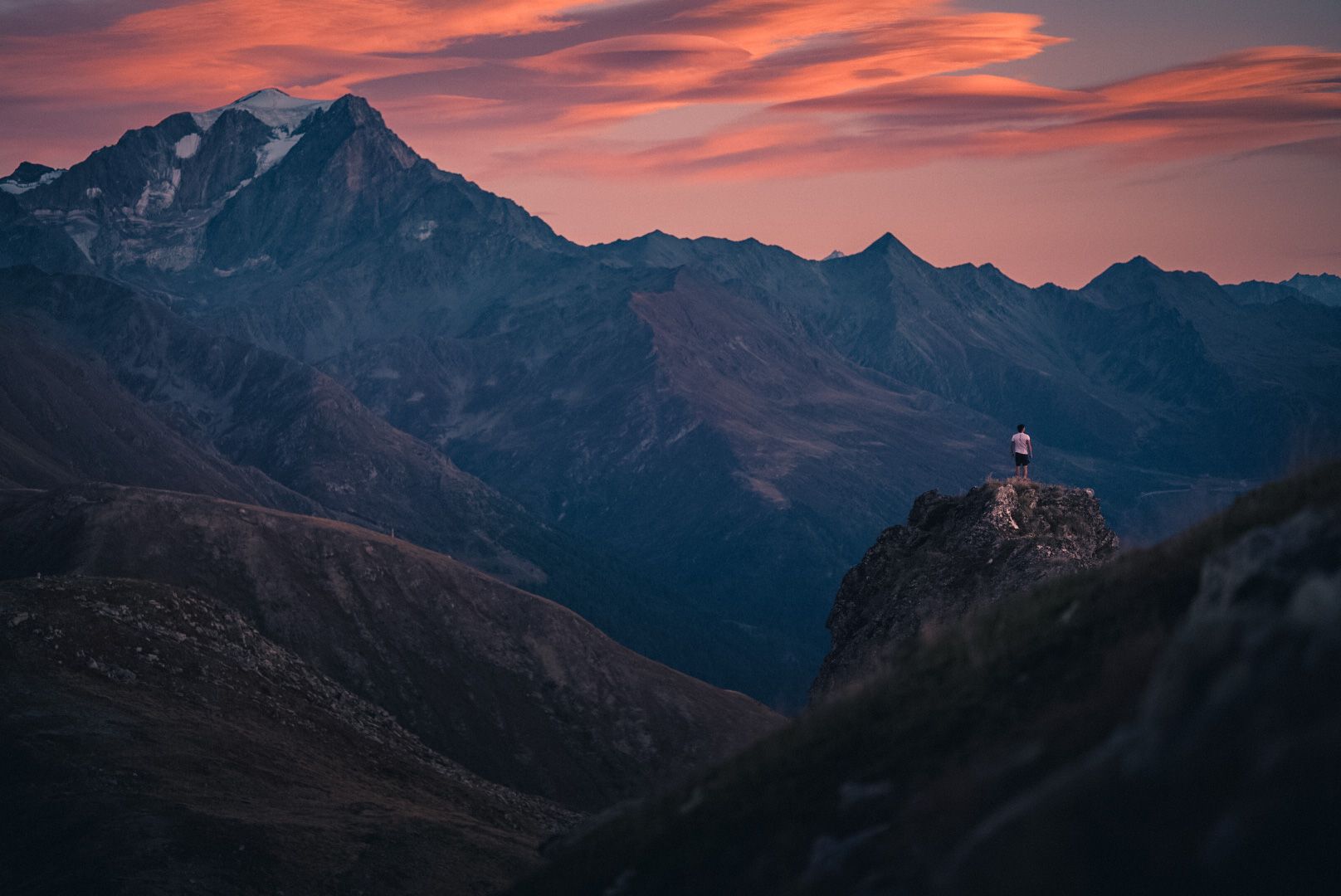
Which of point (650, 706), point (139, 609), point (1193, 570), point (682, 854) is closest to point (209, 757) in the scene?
point (139, 609)

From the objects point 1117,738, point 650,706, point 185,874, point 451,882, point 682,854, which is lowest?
point 650,706

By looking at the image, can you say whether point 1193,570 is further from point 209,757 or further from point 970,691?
point 209,757

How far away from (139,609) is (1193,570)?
2294 inches

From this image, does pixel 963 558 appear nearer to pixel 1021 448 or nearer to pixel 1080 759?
pixel 1021 448

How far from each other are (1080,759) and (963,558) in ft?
102

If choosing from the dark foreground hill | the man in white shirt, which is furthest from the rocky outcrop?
the dark foreground hill

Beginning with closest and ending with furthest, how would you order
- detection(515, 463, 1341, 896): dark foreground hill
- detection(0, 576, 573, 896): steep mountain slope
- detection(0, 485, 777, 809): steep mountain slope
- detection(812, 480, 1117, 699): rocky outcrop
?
detection(515, 463, 1341, 896): dark foreground hill
detection(0, 576, 573, 896): steep mountain slope
detection(812, 480, 1117, 699): rocky outcrop
detection(0, 485, 777, 809): steep mountain slope

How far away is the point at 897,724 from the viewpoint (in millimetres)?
13719

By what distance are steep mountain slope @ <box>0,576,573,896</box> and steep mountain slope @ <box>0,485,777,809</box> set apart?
38.4 meters

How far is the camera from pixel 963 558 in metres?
40.5

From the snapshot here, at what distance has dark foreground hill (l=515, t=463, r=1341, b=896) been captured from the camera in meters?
8.76

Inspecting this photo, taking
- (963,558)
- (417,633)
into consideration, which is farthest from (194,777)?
(417,633)

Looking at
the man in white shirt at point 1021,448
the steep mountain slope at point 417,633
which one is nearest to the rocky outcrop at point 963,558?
the man in white shirt at point 1021,448

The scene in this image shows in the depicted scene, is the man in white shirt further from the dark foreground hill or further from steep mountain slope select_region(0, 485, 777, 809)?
steep mountain slope select_region(0, 485, 777, 809)
